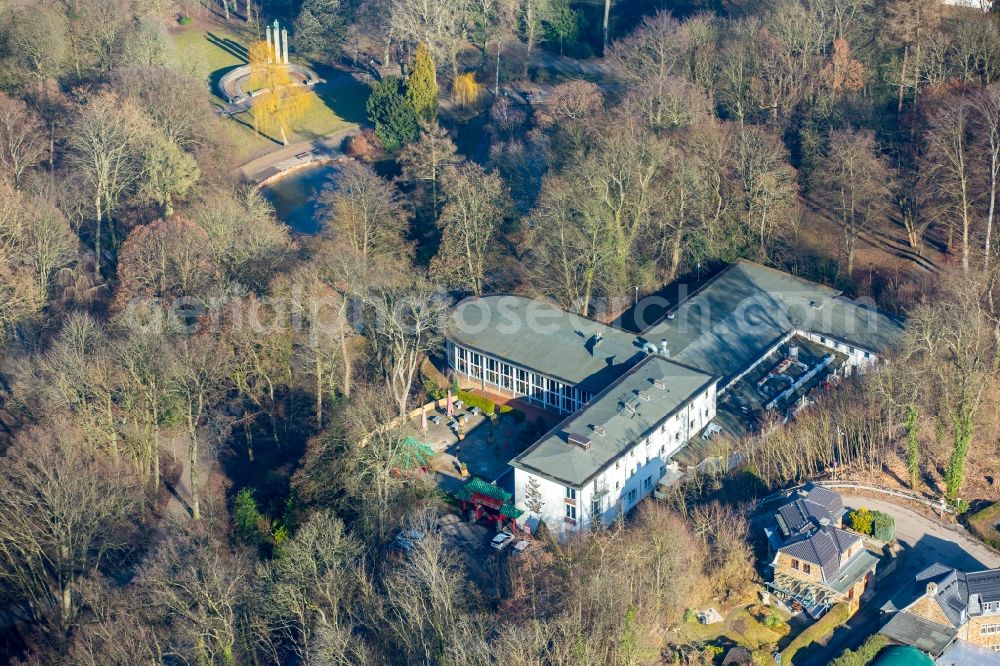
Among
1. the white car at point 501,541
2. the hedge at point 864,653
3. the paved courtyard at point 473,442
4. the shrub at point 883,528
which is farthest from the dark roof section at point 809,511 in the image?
the paved courtyard at point 473,442

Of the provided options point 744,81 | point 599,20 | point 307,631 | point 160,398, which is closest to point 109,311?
point 160,398

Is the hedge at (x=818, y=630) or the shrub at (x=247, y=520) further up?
the shrub at (x=247, y=520)

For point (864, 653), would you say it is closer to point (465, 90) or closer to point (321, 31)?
point (465, 90)

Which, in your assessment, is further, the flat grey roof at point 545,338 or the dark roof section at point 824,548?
the flat grey roof at point 545,338

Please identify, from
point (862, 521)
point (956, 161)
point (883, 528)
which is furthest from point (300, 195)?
point (883, 528)

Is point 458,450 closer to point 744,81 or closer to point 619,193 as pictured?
point 619,193

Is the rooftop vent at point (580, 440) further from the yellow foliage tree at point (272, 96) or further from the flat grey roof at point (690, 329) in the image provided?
the yellow foliage tree at point (272, 96)

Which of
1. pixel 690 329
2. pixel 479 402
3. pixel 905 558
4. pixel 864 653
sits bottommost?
pixel 864 653
